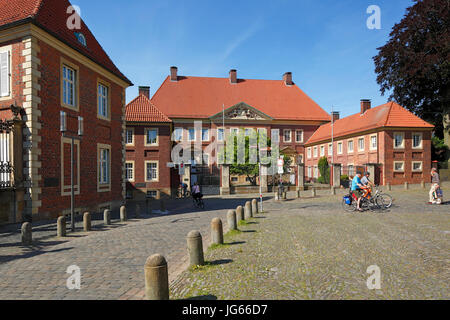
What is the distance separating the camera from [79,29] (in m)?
→ 16.1

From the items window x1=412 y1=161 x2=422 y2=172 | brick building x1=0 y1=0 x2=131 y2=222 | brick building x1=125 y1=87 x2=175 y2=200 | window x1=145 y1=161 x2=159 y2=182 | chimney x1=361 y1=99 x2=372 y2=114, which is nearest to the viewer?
brick building x1=0 y1=0 x2=131 y2=222

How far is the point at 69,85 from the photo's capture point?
45.8ft

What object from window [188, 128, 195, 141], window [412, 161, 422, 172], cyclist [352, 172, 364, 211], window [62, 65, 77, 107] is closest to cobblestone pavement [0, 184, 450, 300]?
cyclist [352, 172, 364, 211]

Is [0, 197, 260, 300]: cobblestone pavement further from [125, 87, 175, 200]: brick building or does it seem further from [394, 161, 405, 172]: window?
[394, 161, 405, 172]: window

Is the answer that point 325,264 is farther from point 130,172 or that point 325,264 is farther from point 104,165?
point 130,172

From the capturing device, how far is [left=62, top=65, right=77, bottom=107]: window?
44.5 feet

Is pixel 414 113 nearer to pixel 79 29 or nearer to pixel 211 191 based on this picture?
pixel 211 191

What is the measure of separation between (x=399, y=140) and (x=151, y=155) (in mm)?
24348

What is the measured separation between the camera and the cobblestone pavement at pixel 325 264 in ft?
14.7

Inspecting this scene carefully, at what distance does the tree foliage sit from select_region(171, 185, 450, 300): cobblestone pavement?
23062mm

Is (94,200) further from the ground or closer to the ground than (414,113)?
closer to the ground

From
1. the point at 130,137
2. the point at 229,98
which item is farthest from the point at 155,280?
the point at 229,98
